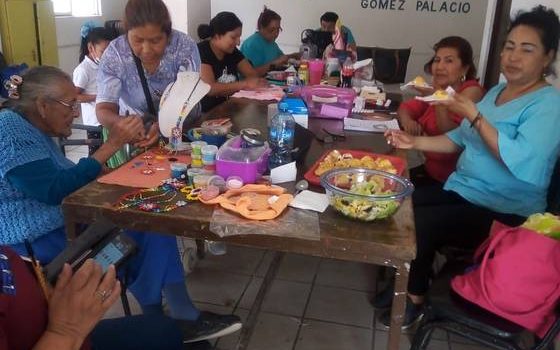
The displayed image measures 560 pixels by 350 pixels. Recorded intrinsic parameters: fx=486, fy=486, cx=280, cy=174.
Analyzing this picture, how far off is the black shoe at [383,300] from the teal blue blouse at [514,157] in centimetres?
57

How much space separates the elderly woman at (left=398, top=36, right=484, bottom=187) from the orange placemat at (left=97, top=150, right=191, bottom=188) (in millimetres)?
1181

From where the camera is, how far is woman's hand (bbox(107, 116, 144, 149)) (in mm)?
1719

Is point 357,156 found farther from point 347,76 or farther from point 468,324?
point 347,76

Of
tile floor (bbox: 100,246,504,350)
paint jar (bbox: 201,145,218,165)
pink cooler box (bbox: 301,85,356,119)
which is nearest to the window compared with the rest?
pink cooler box (bbox: 301,85,356,119)

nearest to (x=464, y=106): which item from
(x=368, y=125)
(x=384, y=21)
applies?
(x=368, y=125)

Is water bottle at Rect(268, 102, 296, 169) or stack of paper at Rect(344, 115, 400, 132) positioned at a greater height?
water bottle at Rect(268, 102, 296, 169)

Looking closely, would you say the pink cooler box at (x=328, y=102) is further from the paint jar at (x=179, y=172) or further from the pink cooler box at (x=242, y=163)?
the paint jar at (x=179, y=172)

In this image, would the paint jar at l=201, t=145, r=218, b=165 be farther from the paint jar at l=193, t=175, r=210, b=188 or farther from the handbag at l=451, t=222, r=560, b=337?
the handbag at l=451, t=222, r=560, b=337

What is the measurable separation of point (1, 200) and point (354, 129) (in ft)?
4.68

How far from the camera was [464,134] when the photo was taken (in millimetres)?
2010

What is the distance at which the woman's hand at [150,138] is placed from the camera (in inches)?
72.4

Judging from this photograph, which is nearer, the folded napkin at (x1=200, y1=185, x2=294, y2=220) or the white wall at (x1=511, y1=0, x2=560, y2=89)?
the folded napkin at (x1=200, y1=185, x2=294, y2=220)

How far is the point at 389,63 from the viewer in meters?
5.45

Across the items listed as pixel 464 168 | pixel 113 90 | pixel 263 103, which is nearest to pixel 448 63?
pixel 464 168
